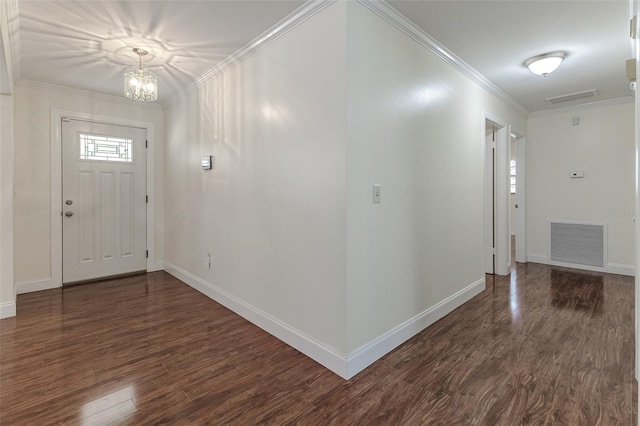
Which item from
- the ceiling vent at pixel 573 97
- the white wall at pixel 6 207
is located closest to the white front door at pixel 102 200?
the white wall at pixel 6 207

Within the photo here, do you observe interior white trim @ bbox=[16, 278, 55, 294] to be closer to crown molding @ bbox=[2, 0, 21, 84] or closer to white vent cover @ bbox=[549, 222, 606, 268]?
crown molding @ bbox=[2, 0, 21, 84]

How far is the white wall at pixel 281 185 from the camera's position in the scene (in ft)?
6.90

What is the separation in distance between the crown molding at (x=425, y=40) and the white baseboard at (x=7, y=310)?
13.6 feet

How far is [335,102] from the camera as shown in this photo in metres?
2.07

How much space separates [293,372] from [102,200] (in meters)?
3.78

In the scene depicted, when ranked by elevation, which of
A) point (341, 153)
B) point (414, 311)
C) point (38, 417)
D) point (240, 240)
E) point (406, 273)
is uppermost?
point (341, 153)

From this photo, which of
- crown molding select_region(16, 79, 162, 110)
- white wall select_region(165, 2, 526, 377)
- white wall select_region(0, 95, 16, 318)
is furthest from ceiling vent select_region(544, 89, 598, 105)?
white wall select_region(0, 95, 16, 318)

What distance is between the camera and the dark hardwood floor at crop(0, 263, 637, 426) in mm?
1718

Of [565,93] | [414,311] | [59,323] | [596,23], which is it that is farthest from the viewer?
[565,93]

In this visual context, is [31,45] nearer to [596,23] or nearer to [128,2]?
[128,2]

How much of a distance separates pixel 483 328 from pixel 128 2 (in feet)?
12.6

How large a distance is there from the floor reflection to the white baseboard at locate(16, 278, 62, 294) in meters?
5.93

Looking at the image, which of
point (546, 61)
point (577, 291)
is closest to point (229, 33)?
point (546, 61)

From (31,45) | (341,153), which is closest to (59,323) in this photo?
(31,45)
